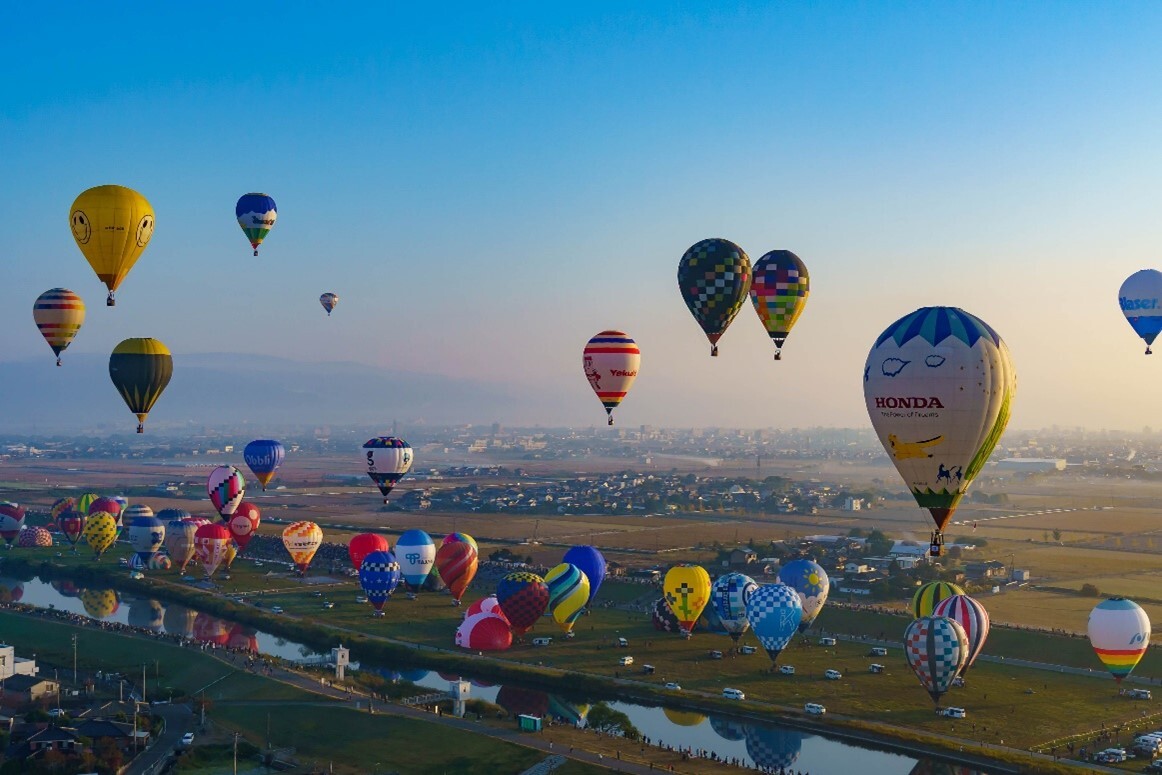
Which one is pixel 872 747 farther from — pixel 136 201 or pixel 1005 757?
pixel 136 201

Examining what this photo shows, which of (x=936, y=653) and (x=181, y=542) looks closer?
(x=936, y=653)

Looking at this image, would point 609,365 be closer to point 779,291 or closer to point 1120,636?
point 779,291

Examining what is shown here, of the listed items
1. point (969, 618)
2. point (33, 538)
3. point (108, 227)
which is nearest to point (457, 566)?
point (108, 227)

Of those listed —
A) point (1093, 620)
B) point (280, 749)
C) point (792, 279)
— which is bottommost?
point (280, 749)

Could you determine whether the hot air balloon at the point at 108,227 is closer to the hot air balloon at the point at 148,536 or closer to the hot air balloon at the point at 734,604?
the hot air balloon at the point at 734,604

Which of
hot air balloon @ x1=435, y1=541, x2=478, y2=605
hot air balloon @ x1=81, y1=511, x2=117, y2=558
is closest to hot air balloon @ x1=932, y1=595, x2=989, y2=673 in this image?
hot air balloon @ x1=435, y1=541, x2=478, y2=605

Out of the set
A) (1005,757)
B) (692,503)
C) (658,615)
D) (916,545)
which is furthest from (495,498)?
(1005,757)
